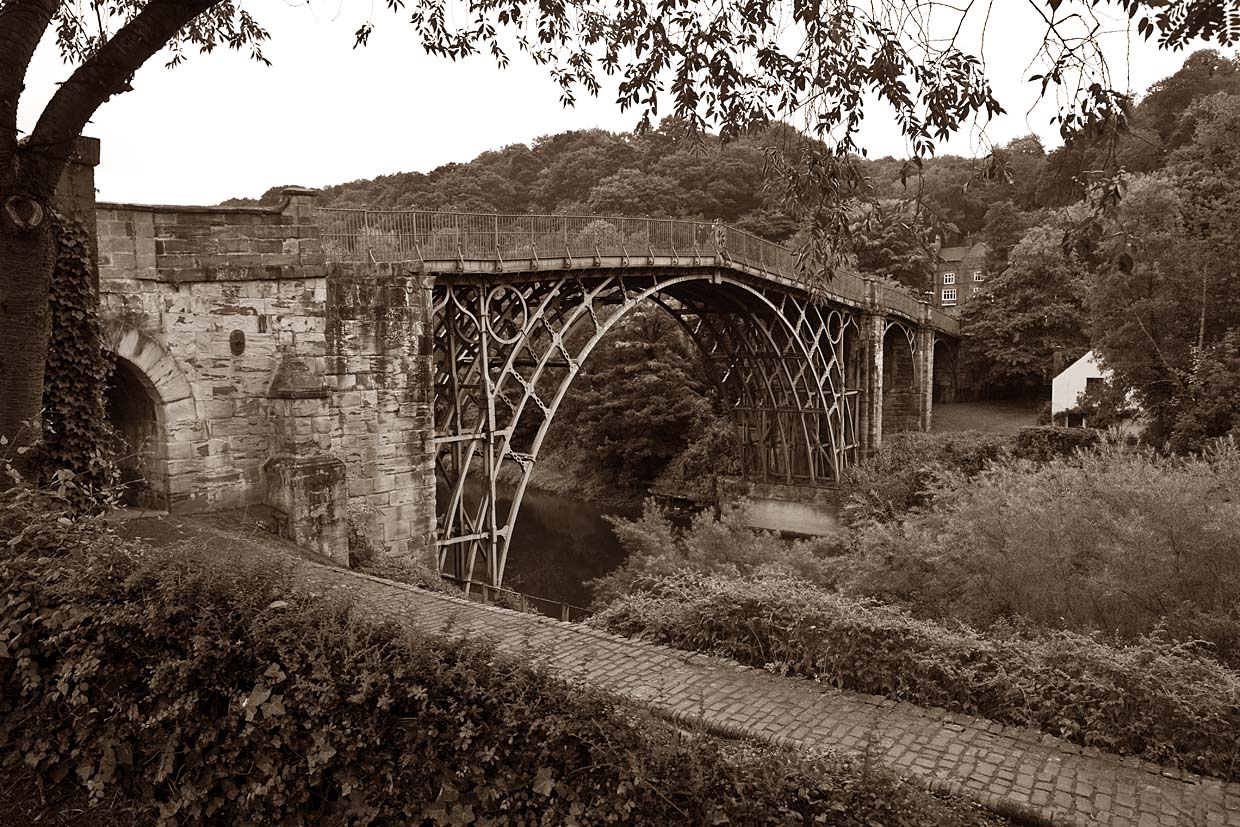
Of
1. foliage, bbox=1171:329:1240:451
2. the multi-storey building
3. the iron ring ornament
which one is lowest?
foliage, bbox=1171:329:1240:451

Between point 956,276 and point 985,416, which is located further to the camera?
point 956,276

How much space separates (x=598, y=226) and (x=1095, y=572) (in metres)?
11.9

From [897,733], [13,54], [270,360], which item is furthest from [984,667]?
[270,360]

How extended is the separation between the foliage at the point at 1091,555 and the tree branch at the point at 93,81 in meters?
9.89

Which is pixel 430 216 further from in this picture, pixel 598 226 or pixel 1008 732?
pixel 1008 732

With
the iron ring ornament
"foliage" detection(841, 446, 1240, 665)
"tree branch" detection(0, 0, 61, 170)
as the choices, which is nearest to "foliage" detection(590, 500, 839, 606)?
"foliage" detection(841, 446, 1240, 665)

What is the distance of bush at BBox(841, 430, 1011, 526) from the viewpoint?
25500 mm

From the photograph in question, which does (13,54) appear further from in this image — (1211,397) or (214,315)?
(1211,397)

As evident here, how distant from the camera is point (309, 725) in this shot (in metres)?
4.62

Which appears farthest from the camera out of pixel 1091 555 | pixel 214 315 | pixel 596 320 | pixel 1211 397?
pixel 596 320

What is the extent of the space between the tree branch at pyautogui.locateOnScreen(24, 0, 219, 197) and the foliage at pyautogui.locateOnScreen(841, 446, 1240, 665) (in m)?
9.89

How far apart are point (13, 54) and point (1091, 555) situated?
12149 mm

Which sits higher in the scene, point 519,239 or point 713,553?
point 519,239

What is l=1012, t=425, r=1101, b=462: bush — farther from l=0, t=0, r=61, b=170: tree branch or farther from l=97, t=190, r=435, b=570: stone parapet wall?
l=0, t=0, r=61, b=170: tree branch
